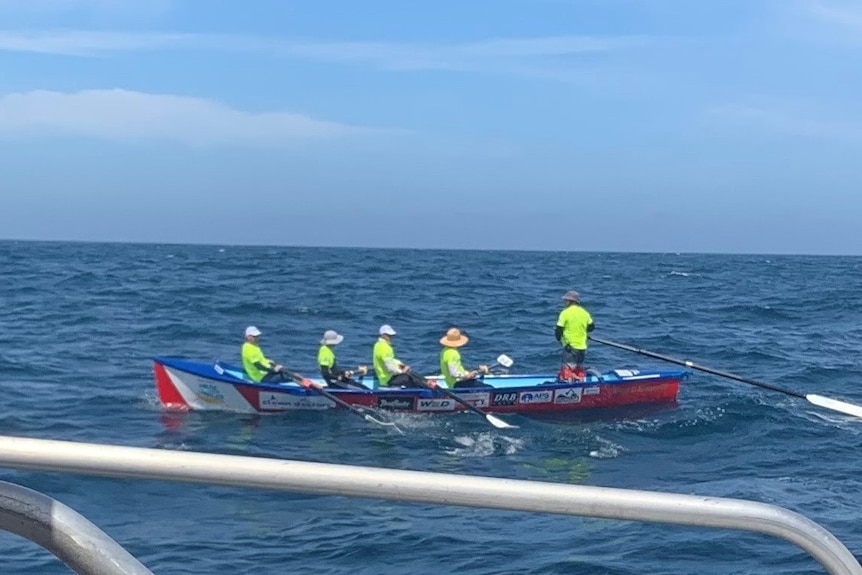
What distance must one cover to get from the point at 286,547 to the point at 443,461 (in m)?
4.68

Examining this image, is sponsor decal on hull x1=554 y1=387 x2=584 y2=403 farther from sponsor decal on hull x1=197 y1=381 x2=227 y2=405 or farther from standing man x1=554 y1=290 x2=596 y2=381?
sponsor decal on hull x1=197 y1=381 x2=227 y2=405

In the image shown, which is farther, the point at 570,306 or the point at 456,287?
the point at 456,287

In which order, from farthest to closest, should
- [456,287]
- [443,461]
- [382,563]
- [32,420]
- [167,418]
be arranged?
[456,287] < [167,418] < [32,420] < [443,461] < [382,563]

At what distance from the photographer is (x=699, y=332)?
29438mm

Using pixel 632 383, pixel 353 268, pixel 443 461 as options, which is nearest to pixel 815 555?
pixel 443 461

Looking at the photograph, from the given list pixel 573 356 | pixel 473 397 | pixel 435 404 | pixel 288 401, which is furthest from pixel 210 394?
pixel 573 356

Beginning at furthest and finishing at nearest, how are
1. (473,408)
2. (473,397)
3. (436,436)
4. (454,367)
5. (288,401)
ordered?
(454,367) < (473,397) < (288,401) < (473,408) < (436,436)

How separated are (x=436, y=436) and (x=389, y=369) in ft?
6.62

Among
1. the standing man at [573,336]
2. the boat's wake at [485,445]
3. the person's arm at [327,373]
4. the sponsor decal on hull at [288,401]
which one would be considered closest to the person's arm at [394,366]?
the person's arm at [327,373]

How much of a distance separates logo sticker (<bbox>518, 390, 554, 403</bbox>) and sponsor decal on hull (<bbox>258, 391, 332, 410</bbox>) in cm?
320

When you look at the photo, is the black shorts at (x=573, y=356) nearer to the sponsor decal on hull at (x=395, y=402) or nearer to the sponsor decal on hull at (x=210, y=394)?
the sponsor decal on hull at (x=395, y=402)

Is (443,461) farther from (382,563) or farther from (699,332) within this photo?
(699,332)

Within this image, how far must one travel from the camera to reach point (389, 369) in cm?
1706

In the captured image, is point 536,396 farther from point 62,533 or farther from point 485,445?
point 62,533
